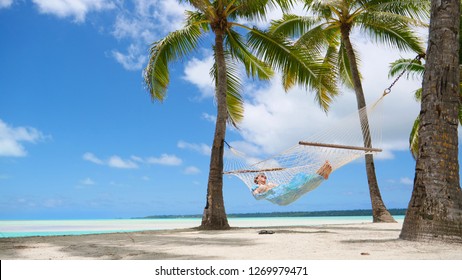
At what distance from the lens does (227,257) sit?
3557 mm

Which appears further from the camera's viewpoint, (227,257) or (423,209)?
(423,209)

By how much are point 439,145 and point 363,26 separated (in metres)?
6.30

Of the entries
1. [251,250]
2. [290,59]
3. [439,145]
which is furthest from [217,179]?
[439,145]

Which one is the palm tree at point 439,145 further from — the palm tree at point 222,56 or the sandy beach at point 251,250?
the palm tree at point 222,56

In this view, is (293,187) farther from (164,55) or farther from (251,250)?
(164,55)

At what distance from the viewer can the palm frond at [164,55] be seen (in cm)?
830

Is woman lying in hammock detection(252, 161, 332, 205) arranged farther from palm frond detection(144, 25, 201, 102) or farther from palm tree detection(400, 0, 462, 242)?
palm frond detection(144, 25, 201, 102)

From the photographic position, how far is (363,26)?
999cm

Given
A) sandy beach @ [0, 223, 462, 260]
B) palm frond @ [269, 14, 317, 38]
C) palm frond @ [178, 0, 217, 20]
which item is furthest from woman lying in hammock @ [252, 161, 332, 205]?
palm frond @ [269, 14, 317, 38]

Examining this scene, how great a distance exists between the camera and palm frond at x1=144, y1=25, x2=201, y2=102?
830cm
